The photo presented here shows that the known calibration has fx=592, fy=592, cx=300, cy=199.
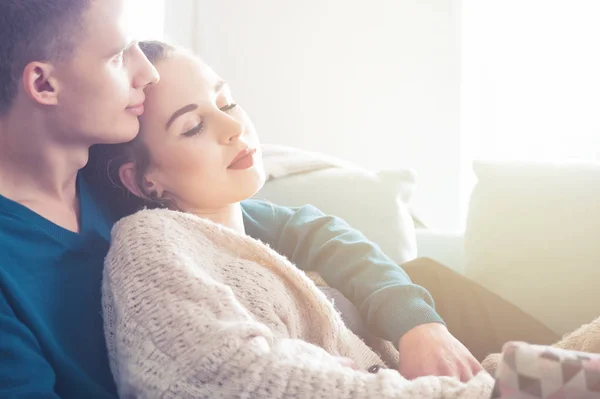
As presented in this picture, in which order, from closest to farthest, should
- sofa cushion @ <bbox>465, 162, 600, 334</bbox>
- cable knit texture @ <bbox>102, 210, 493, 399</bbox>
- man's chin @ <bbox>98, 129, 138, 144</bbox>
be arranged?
cable knit texture @ <bbox>102, 210, 493, 399</bbox>, man's chin @ <bbox>98, 129, 138, 144</bbox>, sofa cushion @ <bbox>465, 162, 600, 334</bbox>

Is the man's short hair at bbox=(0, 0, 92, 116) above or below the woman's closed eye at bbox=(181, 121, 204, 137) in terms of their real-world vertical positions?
above

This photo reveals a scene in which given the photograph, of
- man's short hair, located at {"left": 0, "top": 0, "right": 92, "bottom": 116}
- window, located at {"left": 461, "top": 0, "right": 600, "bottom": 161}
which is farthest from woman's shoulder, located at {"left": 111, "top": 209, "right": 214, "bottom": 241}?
window, located at {"left": 461, "top": 0, "right": 600, "bottom": 161}

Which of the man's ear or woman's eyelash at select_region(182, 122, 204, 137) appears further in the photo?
woman's eyelash at select_region(182, 122, 204, 137)

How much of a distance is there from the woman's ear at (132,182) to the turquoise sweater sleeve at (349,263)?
0.20 m

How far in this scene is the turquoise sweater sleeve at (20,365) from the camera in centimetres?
58

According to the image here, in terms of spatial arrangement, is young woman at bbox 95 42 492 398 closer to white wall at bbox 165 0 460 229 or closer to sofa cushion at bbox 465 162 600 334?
sofa cushion at bbox 465 162 600 334

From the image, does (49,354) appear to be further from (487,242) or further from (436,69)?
(436,69)

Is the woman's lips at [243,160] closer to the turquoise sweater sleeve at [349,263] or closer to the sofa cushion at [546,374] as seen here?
the turquoise sweater sleeve at [349,263]

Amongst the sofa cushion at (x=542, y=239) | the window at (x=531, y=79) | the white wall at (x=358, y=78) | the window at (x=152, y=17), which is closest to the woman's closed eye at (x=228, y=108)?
the sofa cushion at (x=542, y=239)

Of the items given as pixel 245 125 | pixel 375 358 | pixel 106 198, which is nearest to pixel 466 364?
pixel 375 358

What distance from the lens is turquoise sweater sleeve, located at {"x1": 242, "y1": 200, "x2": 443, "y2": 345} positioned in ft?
2.83

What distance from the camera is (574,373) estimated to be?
0.42m

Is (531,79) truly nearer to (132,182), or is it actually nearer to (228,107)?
(228,107)

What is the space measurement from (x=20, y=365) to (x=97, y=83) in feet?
1.11
